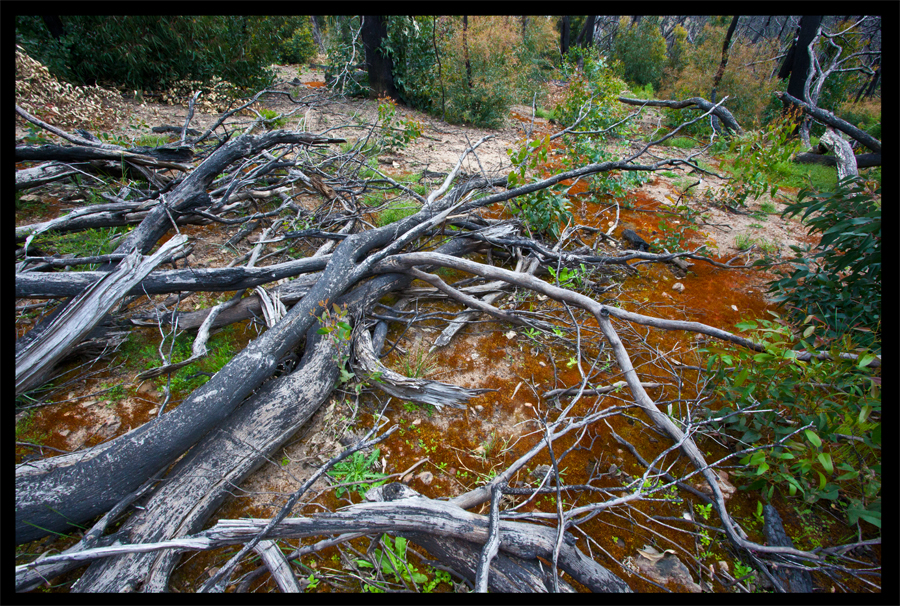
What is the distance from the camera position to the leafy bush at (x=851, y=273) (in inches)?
88.8

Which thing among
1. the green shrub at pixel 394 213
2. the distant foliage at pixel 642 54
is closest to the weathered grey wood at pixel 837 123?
the green shrub at pixel 394 213

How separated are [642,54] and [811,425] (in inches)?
639

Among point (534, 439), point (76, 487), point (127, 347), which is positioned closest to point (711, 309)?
point (534, 439)

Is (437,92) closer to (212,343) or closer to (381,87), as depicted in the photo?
(381,87)

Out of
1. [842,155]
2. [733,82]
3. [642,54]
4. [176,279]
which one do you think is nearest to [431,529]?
[176,279]

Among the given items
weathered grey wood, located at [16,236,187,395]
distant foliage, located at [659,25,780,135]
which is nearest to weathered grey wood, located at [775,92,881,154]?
distant foliage, located at [659,25,780,135]

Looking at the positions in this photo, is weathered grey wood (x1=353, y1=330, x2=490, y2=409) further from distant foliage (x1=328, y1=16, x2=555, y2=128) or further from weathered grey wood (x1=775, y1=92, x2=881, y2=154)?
distant foliage (x1=328, y1=16, x2=555, y2=128)

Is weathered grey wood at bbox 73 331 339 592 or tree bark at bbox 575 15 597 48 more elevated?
tree bark at bbox 575 15 597 48

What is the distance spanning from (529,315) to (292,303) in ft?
5.79

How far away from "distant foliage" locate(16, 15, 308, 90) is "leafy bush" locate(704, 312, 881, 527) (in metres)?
8.66

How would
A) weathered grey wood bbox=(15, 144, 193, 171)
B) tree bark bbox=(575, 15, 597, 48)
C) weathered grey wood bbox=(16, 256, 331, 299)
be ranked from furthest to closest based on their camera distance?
tree bark bbox=(575, 15, 597, 48) < weathered grey wood bbox=(15, 144, 193, 171) < weathered grey wood bbox=(16, 256, 331, 299)

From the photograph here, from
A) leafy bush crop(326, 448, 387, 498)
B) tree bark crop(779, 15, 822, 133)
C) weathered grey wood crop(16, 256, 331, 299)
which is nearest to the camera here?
leafy bush crop(326, 448, 387, 498)

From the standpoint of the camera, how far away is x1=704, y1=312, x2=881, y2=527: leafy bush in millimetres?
1646

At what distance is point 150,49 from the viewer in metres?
6.35
